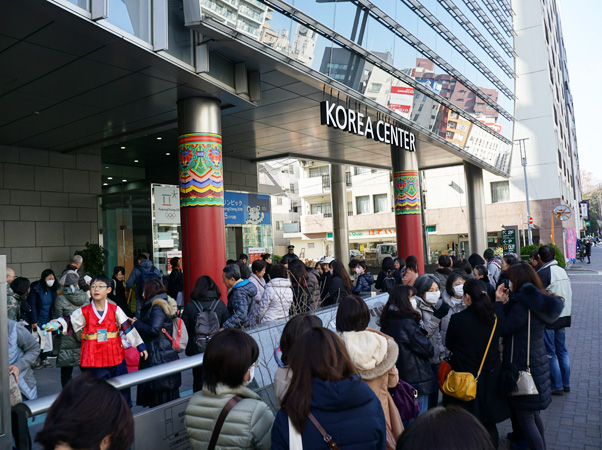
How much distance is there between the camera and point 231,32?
28.3ft

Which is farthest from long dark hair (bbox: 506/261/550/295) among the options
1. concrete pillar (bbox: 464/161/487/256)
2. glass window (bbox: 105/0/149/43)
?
concrete pillar (bbox: 464/161/487/256)

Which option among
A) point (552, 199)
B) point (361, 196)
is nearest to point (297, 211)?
point (361, 196)

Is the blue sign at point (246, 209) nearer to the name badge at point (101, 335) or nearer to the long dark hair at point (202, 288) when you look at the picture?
the long dark hair at point (202, 288)

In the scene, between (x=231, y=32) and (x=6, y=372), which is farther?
(x=231, y=32)

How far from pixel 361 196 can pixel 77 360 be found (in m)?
41.6

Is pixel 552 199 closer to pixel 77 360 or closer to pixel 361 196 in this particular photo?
pixel 361 196

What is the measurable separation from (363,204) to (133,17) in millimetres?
39918

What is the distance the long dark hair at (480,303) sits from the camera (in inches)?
169

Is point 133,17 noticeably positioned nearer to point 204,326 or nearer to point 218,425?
point 204,326

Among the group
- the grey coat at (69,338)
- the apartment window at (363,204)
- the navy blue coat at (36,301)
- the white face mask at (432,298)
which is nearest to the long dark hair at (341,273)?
the white face mask at (432,298)

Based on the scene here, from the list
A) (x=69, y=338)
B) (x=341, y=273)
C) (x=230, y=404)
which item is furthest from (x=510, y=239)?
(x=230, y=404)

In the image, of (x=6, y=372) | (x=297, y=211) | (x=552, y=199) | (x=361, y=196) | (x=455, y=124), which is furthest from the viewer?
(x=297, y=211)

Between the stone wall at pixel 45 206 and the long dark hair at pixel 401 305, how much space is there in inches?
508

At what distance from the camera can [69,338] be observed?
591 centimetres
